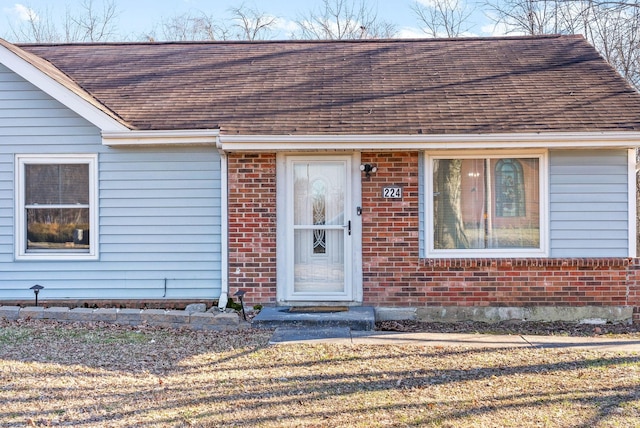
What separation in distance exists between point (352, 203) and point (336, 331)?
75.4 inches

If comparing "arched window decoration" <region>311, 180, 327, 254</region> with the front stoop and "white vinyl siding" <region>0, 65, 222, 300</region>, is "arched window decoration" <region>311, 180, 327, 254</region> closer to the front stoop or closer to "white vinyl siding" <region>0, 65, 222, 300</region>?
the front stoop

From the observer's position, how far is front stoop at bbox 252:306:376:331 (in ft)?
23.4

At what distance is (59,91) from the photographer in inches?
306

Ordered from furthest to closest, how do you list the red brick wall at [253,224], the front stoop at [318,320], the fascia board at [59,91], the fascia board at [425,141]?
1. the red brick wall at [253,224]
2. the fascia board at [59,91]
3. the fascia board at [425,141]
4. the front stoop at [318,320]

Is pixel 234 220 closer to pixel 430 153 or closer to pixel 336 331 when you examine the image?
pixel 336 331

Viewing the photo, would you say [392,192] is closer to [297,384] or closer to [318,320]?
[318,320]

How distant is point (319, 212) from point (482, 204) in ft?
7.42

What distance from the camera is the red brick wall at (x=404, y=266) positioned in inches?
310

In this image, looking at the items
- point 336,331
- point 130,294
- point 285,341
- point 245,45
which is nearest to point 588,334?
point 336,331

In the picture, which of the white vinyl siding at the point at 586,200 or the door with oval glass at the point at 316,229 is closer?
the white vinyl siding at the point at 586,200

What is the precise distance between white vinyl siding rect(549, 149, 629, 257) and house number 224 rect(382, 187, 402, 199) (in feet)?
6.71

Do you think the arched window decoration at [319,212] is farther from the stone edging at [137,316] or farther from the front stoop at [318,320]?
the stone edging at [137,316]

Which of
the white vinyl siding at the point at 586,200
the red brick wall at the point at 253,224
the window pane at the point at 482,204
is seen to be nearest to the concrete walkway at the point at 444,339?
the red brick wall at the point at 253,224

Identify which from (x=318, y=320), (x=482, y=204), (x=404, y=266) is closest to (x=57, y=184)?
(x=318, y=320)
